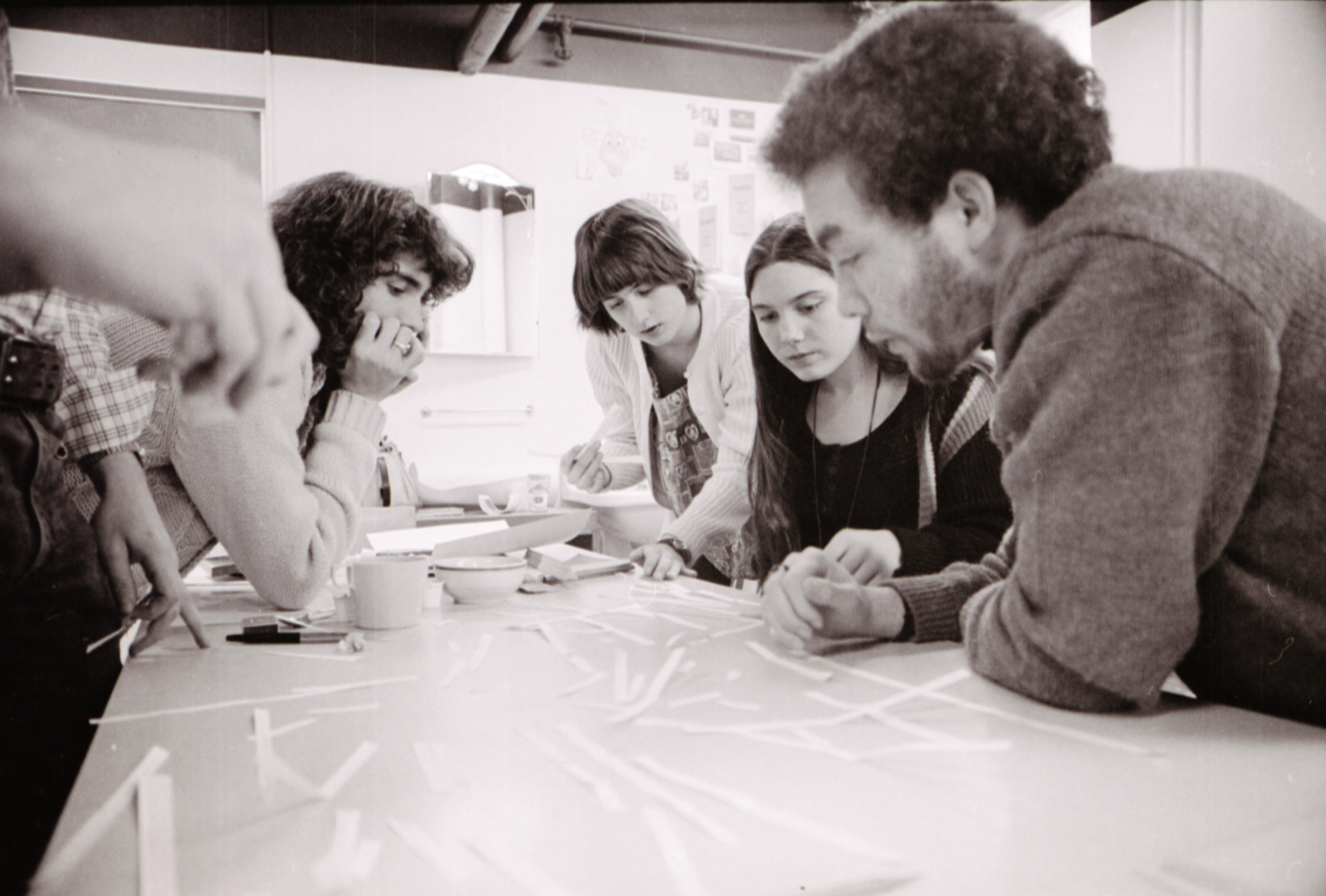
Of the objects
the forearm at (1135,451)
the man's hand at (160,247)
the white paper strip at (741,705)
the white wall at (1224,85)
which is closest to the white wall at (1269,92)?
the white wall at (1224,85)

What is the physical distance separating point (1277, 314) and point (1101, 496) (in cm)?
14

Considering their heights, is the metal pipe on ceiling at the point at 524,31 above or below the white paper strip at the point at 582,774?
above

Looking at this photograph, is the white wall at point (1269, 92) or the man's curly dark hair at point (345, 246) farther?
the man's curly dark hair at point (345, 246)

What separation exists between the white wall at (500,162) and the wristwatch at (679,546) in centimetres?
46

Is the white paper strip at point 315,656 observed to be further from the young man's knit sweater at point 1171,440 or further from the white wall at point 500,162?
the white wall at point 500,162

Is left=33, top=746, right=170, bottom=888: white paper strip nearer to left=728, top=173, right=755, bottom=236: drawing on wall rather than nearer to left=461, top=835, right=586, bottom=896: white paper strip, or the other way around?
left=461, top=835, right=586, bottom=896: white paper strip

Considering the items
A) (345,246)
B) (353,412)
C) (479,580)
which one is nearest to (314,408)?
(353,412)

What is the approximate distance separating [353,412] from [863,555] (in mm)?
661

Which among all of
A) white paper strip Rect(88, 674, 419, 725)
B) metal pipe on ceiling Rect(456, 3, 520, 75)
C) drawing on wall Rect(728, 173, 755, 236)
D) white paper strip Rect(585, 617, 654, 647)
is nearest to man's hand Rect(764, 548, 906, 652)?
white paper strip Rect(585, 617, 654, 647)

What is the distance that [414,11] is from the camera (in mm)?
→ 1946

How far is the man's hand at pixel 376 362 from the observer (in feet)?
3.54

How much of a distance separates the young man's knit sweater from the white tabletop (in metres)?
0.06

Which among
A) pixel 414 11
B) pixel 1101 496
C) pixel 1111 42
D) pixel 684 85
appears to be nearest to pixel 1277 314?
pixel 1101 496

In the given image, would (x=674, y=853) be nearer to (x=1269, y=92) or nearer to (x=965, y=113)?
(x=965, y=113)
